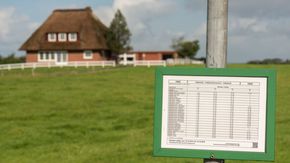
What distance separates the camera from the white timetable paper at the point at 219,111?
3.48 m

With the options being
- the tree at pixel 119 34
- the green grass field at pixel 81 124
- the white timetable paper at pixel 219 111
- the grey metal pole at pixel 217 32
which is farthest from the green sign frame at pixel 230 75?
the tree at pixel 119 34

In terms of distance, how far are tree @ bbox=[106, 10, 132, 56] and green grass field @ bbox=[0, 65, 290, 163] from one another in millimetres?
37961

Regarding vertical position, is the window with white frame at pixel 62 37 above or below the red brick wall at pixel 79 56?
above

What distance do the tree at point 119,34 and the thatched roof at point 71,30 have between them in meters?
2.57

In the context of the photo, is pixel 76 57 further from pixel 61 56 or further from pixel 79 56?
pixel 61 56

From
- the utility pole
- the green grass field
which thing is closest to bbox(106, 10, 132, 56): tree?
the green grass field

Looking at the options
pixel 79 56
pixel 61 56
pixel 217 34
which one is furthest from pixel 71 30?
pixel 217 34

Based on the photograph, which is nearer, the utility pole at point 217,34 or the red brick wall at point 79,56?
the utility pole at point 217,34

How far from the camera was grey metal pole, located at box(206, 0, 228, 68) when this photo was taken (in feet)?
11.6

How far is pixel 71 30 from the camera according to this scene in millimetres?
69125

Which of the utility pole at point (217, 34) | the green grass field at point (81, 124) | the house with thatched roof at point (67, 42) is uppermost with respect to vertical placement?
the house with thatched roof at point (67, 42)

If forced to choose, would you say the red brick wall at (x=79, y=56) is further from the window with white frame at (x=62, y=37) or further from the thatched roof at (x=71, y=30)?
the window with white frame at (x=62, y=37)

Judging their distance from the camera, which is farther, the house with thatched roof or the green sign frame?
the house with thatched roof

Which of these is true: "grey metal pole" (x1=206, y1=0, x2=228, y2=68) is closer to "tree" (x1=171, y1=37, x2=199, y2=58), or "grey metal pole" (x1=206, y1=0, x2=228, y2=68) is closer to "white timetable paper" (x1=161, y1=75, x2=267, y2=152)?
"white timetable paper" (x1=161, y1=75, x2=267, y2=152)
